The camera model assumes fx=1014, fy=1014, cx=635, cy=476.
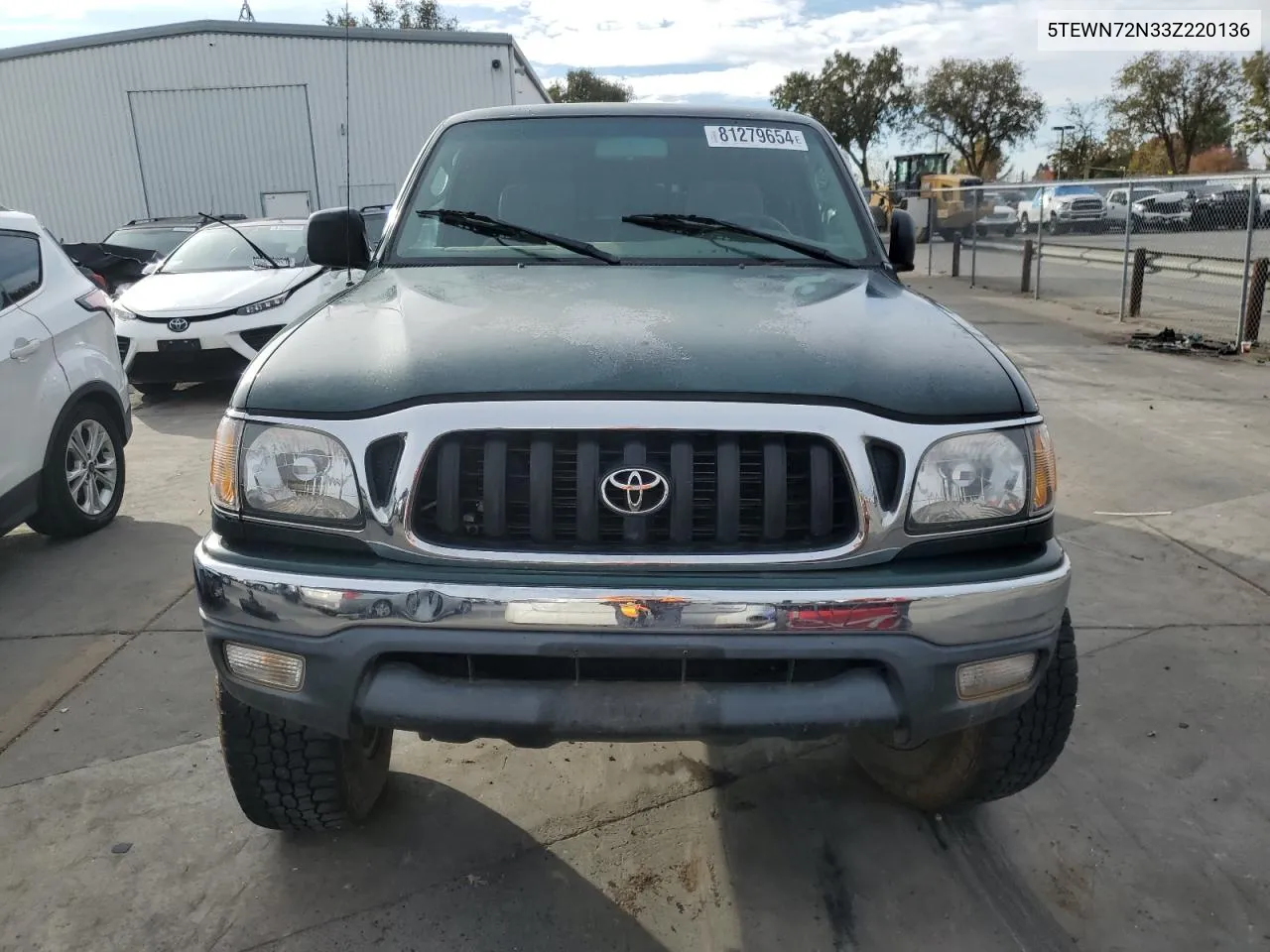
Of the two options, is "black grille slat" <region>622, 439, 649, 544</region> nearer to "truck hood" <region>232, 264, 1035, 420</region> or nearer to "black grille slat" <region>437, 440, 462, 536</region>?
"truck hood" <region>232, 264, 1035, 420</region>

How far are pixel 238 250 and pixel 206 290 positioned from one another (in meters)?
0.96

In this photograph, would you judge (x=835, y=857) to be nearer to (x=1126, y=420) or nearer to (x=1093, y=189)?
(x=1126, y=420)

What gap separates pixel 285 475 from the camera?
2059mm

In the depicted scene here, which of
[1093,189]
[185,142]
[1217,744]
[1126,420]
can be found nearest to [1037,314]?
[1093,189]

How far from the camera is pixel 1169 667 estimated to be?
11.7 ft

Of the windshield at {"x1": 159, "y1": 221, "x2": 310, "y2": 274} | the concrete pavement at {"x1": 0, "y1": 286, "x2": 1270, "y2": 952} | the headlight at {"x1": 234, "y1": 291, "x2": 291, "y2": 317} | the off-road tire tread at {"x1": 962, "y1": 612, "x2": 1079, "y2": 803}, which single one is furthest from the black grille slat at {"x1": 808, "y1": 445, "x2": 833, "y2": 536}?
the windshield at {"x1": 159, "y1": 221, "x2": 310, "y2": 274}

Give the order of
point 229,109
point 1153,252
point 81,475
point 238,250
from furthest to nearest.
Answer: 1. point 229,109
2. point 1153,252
3. point 238,250
4. point 81,475

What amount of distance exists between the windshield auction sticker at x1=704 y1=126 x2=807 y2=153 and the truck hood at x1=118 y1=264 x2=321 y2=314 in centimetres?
608

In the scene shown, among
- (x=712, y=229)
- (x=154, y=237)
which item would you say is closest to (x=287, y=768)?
(x=712, y=229)

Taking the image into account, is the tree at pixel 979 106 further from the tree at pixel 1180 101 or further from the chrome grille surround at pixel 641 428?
the chrome grille surround at pixel 641 428

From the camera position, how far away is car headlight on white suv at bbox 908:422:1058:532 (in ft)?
6.59

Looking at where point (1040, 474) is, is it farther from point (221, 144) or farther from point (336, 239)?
point (221, 144)

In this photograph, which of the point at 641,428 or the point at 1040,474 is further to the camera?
the point at 1040,474

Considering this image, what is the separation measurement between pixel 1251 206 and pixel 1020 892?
9.52m
